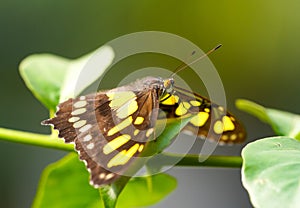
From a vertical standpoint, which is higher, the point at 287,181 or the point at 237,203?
the point at 287,181

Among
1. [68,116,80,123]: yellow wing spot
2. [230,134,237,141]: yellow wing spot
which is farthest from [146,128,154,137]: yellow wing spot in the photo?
[230,134,237,141]: yellow wing spot

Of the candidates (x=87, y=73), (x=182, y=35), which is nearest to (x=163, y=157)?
(x=87, y=73)

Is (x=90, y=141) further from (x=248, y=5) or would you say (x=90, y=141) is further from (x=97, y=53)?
(x=248, y=5)

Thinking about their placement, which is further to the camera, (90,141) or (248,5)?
(248,5)

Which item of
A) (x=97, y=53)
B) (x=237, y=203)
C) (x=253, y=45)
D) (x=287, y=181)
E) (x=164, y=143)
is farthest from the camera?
(x=253, y=45)

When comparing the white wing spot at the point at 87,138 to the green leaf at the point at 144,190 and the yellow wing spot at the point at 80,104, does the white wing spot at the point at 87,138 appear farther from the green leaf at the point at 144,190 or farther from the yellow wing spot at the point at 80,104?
the green leaf at the point at 144,190

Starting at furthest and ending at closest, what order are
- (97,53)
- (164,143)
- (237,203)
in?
(237,203) < (97,53) < (164,143)

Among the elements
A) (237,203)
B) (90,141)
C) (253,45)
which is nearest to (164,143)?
(90,141)
